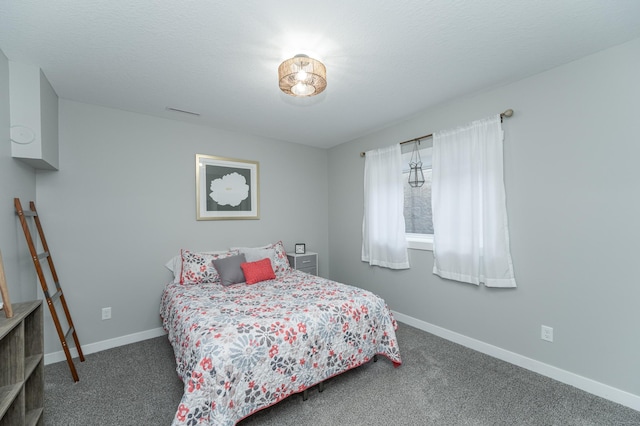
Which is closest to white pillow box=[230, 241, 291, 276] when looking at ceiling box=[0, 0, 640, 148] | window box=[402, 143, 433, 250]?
window box=[402, 143, 433, 250]

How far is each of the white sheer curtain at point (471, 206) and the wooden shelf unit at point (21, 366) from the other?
→ 3.28 meters

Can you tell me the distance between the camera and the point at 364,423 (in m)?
1.80

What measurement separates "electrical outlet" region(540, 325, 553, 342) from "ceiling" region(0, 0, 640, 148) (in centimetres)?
217

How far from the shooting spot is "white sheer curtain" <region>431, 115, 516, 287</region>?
2.55m

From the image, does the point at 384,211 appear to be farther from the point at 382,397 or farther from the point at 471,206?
the point at 382,397

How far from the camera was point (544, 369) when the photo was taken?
2.30 meters

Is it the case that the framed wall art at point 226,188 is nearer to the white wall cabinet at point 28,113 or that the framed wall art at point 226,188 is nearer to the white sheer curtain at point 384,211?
the white wall cabinet at point 28,113

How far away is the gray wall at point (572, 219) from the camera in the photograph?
195 centimetres

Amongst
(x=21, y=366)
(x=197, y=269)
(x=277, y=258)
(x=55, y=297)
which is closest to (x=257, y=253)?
(x=277, y=258)

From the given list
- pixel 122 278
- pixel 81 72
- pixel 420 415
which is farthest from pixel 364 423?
pixel 81 72

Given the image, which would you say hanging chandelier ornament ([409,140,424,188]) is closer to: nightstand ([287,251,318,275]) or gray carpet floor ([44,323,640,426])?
nightstand ([287,251,318,275])

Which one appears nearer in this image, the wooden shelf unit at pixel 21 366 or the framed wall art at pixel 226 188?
the wooden shelf unit at pixel 21 366

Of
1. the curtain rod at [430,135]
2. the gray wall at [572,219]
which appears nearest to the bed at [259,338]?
the gray wall at [572,219]

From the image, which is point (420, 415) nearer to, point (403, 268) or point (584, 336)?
point (584, 336)
